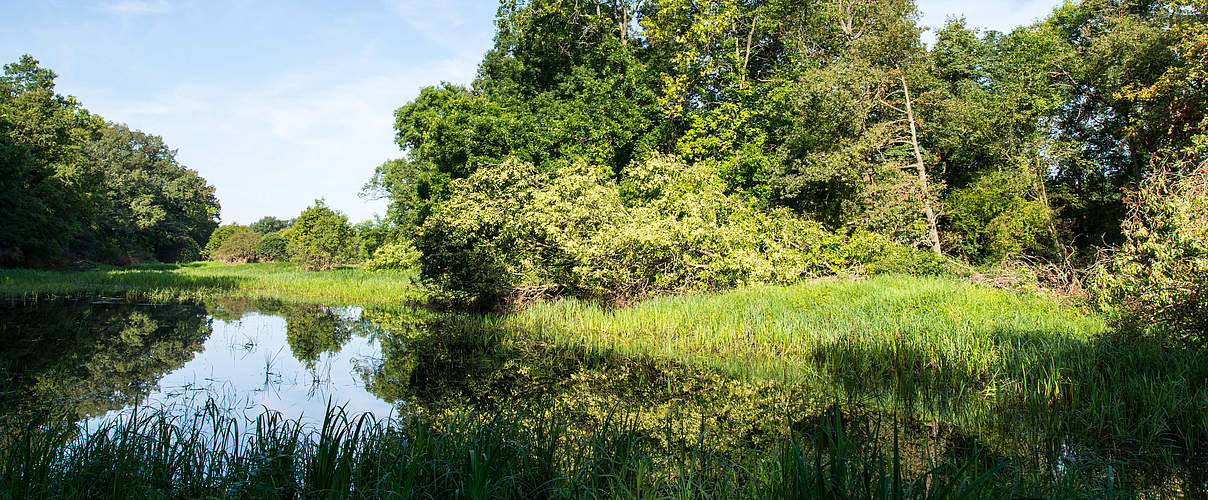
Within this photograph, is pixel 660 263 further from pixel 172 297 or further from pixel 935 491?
pixel 172 297

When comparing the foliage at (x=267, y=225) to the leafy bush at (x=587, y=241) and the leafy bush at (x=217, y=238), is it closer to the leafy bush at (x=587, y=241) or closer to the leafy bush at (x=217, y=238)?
the leafy bush at (x=217, y=238)

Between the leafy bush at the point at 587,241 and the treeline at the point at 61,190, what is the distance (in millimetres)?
24080

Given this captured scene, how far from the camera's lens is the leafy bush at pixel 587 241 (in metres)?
14.8

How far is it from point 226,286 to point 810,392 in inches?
996

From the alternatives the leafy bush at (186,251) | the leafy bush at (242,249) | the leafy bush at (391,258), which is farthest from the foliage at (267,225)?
the leafy bush at (391,258)

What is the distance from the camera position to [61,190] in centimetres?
3050

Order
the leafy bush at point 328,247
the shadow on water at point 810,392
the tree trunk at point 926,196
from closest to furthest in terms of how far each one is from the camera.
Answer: the shadow on water at point 810,392 < the tree trunk at point 926,196 < the leafy bush at point 328,247

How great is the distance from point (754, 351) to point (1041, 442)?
15.0 feet

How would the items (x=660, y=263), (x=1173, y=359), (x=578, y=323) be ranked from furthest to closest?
(x=660, y=263)
(x=578, y=323)
(x=1173, y=359)

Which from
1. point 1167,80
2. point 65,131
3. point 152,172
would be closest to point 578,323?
point 1167,80

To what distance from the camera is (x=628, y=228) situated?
1441 centimetres

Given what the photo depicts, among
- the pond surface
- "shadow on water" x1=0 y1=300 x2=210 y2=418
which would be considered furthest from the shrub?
the pond surface

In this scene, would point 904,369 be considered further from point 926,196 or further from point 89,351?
point 926,196

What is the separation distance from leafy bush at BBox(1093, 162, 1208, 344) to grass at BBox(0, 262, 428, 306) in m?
16.2
